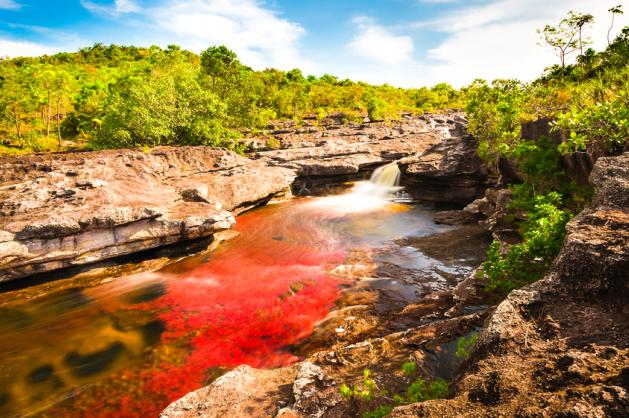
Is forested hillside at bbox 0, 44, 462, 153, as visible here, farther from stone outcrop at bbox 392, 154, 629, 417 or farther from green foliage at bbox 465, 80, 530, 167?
stone outcrop at bbox 392, 154, 629, 417

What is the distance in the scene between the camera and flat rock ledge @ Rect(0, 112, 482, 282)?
12141mm

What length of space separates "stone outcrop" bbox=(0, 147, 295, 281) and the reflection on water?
1478mm

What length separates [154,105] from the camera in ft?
78.5

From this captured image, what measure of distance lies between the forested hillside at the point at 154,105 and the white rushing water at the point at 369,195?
10.7 meters

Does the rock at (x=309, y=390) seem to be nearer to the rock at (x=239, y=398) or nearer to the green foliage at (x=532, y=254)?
the rock at (x=239, y=398)

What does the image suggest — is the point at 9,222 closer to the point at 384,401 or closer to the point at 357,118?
the point at 384,401

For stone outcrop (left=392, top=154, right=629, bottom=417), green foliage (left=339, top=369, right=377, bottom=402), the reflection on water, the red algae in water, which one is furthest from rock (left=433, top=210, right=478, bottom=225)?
green foliage (left=339, top=369, right=377, bottom=402)

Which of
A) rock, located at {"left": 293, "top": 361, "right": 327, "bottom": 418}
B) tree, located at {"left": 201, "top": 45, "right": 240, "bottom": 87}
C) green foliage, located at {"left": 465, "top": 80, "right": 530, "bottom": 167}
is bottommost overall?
rock, located at {"left": 293, "top": 361, "right": 327, "bottom": 418}

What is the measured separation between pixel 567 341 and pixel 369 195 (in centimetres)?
2365

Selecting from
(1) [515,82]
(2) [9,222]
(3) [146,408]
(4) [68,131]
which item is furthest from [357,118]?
(3) [146,408]

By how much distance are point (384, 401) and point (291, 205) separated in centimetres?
2079

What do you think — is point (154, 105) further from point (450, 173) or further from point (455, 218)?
point (455, 218)

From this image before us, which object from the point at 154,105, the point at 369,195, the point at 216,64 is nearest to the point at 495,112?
the point at 369,195

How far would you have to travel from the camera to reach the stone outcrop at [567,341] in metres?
2.94
